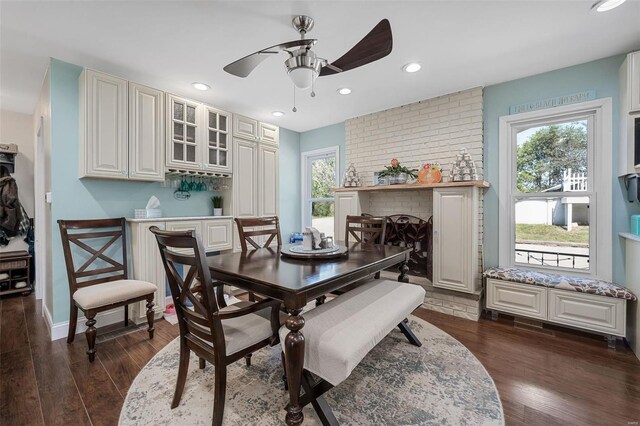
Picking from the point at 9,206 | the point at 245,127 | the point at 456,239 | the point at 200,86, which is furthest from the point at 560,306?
the point at 9,206

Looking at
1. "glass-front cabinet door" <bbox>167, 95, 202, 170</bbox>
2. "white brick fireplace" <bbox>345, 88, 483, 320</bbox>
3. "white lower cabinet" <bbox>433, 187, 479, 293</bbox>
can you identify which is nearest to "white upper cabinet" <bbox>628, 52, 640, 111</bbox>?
"white brick fireplace" <bbox>345, 88, 483, 320</bbox>

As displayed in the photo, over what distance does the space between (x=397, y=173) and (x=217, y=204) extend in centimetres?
247

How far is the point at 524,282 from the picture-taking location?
2709mm

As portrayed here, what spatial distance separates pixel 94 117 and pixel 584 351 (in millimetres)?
4771

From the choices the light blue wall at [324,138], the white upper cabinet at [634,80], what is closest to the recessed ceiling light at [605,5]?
the white upper cabinet at [634,80]

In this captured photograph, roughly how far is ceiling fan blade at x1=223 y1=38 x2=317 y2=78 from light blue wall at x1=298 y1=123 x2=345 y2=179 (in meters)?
2.75

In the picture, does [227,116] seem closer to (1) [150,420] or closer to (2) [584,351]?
(1) [150,420]

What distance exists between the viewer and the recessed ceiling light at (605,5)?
1.84 m

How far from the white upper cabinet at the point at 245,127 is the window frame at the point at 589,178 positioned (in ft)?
10.2

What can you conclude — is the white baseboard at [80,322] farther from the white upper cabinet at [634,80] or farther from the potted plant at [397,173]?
the white upper cabinet at [634,80]

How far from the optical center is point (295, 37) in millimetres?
2246

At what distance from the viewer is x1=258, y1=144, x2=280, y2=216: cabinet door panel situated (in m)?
4.14

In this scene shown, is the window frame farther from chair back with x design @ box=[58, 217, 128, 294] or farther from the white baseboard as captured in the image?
the white baseboard

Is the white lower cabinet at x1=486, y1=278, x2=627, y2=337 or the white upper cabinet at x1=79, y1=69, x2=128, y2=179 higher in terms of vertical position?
the white upper cabinet at x1=79, y1=69, x2=128, y2=179
